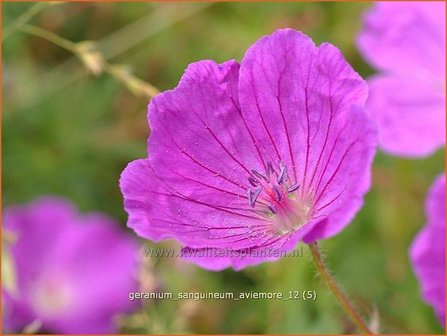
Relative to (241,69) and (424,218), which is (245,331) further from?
(241,69)

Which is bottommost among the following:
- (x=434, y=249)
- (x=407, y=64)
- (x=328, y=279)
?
(x=328, y=279)

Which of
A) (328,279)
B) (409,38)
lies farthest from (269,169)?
(409,38)

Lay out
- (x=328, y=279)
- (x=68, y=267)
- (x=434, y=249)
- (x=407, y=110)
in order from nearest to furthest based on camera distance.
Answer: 1. (x=328, y=279)
2. (x=434, y=249)
3. (x=407, y=110)
4. (x=68, y=267)

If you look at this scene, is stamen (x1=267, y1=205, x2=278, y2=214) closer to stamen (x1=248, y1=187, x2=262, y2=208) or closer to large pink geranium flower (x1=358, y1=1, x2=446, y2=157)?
stamen (x1=248, y1=187, x2=262, y2=208)

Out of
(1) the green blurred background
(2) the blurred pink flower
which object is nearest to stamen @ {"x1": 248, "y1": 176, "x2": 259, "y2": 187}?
(1) the green blurred background

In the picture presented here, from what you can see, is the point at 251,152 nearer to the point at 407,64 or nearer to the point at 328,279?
the point at 328,279

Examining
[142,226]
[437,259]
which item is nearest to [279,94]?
[142,226]
